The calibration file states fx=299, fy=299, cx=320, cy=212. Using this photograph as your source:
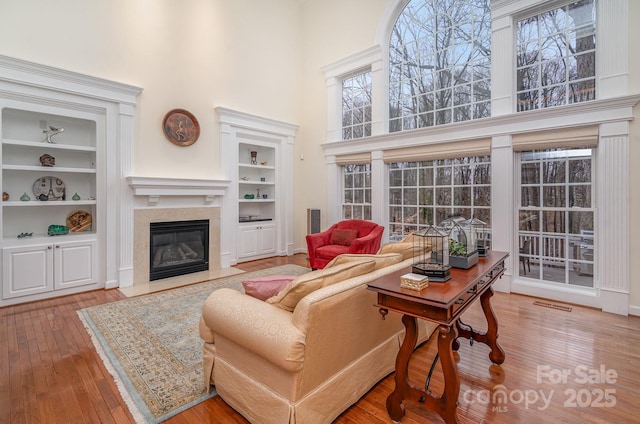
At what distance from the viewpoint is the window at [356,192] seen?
588 cm

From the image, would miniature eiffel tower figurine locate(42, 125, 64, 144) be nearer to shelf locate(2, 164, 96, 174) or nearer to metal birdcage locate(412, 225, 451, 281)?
shelf locate(2, 164, 96, 174)

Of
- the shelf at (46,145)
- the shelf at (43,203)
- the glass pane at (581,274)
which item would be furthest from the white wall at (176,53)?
the glass pane at (581,274)

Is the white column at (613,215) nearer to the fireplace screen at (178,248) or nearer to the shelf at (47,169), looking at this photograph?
the fireplace screen at (178,248)

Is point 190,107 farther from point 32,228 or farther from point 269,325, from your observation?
point 269,325

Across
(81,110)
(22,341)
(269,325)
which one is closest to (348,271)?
(269,325)

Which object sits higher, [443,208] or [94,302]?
[443,208]

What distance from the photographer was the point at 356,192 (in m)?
6.09

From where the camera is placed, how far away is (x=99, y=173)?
13.9ft

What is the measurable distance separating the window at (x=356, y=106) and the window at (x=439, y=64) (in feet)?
1.83

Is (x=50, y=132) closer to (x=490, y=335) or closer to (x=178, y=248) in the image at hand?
(x=178, y=248)

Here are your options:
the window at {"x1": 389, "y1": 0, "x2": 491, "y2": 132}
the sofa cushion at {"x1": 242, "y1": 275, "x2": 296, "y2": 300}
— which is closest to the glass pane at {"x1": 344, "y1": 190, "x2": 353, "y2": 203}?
the window at {"x1": 389, "y1": 0, "x2": 491, "y2": 132}

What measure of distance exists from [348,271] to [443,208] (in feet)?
11.1

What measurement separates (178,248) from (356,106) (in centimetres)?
430

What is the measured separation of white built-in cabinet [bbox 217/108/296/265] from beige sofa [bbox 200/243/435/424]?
392 cm
